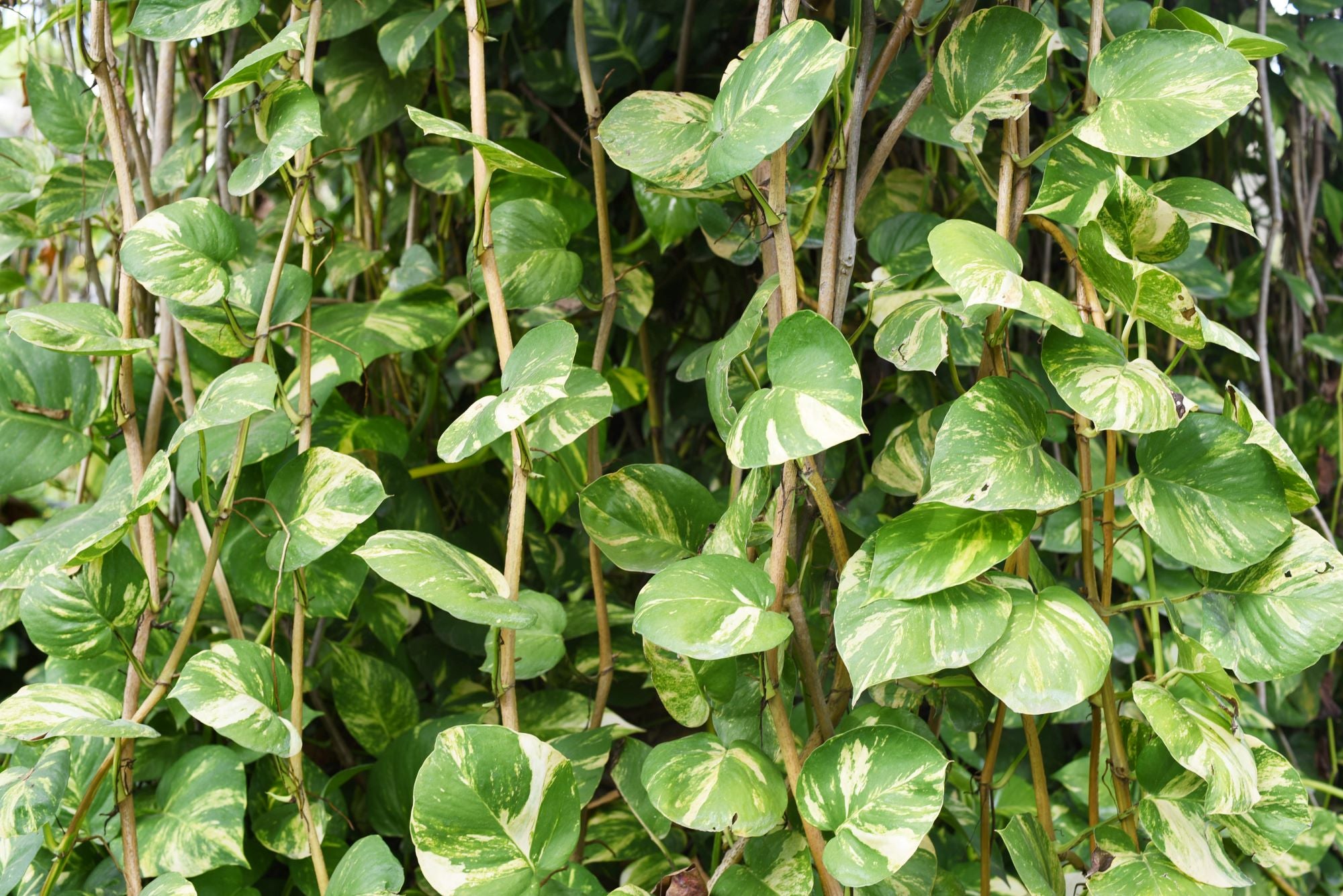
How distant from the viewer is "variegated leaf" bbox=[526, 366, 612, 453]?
1.92ft

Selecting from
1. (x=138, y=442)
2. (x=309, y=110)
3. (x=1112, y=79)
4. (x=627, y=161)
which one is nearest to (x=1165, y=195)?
(x=1112, y=79)

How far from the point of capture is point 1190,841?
1.70 feet

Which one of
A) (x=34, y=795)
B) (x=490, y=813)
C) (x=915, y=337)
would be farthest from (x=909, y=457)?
(x=34, y=795)

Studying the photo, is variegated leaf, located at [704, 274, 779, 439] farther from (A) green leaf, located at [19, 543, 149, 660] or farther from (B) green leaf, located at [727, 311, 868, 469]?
(A) green leaf, located at [19, 543, 149, 660]

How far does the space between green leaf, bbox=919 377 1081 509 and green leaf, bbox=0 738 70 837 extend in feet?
1.73

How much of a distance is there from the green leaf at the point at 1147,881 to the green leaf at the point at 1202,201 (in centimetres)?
37

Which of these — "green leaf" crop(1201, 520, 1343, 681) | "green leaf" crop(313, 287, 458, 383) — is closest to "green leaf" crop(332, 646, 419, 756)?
"green leaf" crop(313, 287, 458, 383)

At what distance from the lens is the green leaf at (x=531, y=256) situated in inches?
26.2

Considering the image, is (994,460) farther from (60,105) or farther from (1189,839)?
(60,105)

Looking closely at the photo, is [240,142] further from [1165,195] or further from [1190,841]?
[1190,841]

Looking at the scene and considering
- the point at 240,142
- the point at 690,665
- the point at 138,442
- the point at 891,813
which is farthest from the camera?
the point at 240,142

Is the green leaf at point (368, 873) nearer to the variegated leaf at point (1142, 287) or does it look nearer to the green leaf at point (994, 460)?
the green leaf at point (994, 460)

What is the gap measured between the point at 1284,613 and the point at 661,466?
13.9 inches

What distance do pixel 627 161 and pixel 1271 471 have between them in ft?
Answer: 1.24
